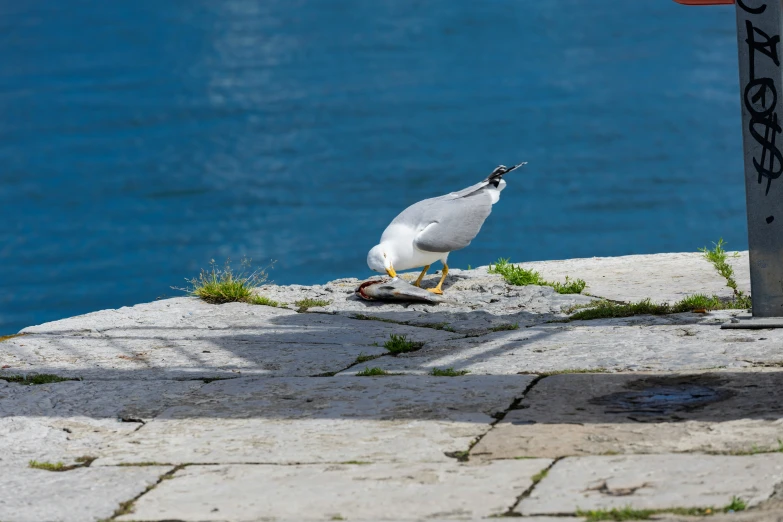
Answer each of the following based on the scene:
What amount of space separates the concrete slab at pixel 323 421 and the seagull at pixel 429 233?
11.2 feet

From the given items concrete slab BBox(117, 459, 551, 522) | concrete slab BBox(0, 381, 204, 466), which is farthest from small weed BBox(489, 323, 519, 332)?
concrete slab BBox(117, 459, 551, 522)

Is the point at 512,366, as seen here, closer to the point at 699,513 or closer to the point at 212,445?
the point at 212,445

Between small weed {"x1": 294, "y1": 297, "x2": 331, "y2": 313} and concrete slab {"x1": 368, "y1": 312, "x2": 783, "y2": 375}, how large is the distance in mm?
2060

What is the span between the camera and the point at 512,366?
188 inches

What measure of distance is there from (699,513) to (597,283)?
5717 millimetres

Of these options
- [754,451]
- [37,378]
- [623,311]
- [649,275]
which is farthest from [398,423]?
[649,275]

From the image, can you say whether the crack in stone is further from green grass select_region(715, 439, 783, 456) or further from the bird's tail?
the bird's tail

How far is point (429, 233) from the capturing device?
7.91 m

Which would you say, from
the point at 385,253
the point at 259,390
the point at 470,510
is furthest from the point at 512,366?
the point at 385,253

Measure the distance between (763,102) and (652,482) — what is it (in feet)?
10.00

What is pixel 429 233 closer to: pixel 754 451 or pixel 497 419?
pixel 497 419

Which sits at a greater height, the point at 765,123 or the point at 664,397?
the point at 765,123

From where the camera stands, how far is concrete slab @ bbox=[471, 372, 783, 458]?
3268 millimetres

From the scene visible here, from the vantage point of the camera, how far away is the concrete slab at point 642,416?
3268 mm
